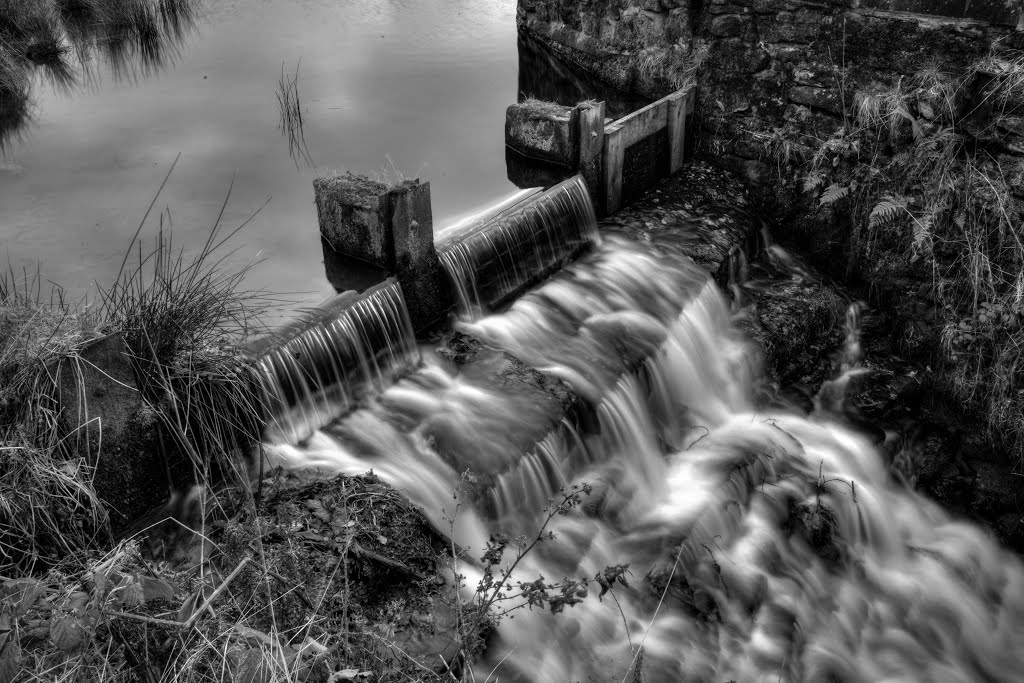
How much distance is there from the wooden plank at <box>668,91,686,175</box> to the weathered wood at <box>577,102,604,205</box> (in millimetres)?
1015

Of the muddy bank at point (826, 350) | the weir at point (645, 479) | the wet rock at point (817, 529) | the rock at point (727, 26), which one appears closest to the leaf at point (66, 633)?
the weir at point (645, 479)

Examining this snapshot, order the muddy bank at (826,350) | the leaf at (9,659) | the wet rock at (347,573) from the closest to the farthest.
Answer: the leaf at (9,659), the wet rock at (347,573), the muddy bank at (826,350)

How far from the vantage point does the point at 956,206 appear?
671cm

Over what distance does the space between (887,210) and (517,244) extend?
3.06 m

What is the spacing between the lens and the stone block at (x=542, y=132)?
7602 millimetres

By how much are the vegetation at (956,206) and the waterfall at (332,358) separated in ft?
13.4

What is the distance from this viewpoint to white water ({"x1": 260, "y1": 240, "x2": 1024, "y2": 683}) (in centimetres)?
477

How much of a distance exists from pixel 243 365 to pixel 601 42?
7539mm

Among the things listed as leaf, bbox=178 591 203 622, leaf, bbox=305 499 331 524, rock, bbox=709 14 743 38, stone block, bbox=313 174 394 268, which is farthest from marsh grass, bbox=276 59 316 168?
leaf, bbox=178 591 203 622

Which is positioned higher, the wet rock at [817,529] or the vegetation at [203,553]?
the vegetation at [203,553]

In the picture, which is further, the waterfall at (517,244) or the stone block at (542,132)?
the stone block at (542,132)

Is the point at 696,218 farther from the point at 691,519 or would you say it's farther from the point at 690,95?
the point at 691,519

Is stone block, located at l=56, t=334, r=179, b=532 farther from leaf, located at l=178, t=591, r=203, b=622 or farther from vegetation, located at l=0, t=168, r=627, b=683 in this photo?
leaf, located at l=178, t=591, r=203, b=622

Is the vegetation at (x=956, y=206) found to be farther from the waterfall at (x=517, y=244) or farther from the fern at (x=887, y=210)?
the waterfall at (x=517, y=244)
